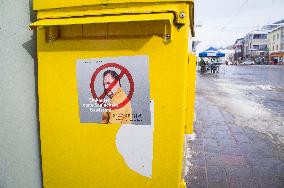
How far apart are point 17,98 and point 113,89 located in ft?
2.81

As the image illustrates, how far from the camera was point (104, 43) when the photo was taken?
6.87 feet

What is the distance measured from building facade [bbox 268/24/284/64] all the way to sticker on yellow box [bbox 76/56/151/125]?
7227cm

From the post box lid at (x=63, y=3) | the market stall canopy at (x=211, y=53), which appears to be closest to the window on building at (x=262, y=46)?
the market stall canopy at (x=211, y=53)

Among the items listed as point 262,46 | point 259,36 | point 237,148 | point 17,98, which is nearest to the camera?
point 17,98

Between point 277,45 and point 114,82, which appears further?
point 277,45

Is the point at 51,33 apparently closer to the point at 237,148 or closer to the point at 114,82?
the point at 114,82

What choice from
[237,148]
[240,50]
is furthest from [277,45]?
[237,148]

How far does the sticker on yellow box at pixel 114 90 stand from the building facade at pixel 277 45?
72.3 meters

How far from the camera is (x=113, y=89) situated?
84.0 inches

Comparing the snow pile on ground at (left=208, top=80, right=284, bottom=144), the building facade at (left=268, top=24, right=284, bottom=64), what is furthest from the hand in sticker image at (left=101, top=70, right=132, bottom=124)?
the building facade at (left=268, top=24, right=284, bottom=64)

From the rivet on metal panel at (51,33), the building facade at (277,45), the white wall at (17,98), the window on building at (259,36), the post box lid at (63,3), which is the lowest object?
the white wall at (17,98)

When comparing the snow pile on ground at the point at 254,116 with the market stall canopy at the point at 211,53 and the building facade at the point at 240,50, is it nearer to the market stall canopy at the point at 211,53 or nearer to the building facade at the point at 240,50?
the market stall canopy at the point at 211,53

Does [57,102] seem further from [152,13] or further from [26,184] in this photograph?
[152,13]

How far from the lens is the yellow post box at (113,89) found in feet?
6.55
